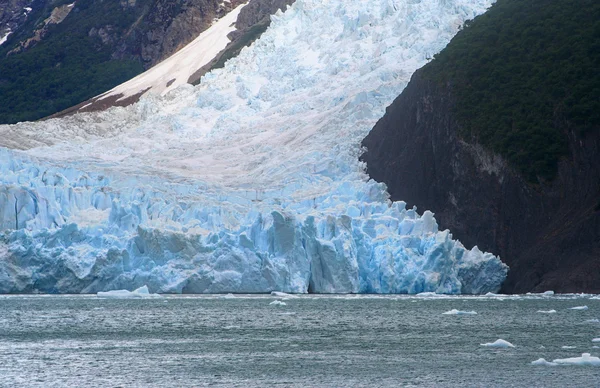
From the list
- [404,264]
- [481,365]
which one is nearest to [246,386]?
[481,365]

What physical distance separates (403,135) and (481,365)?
34.4 m

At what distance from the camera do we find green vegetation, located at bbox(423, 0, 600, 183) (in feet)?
167

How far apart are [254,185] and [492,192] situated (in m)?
13.6

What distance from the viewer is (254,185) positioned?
56844mm

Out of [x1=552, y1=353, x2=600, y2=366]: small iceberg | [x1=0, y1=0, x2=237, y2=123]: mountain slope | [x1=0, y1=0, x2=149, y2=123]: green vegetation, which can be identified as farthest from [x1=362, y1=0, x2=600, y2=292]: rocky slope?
[x1=0, y1=0, x2=149, y2=123]: green vegetation

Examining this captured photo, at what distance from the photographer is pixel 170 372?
24266 mm

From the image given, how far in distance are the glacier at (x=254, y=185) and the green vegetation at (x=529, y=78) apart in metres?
5.30

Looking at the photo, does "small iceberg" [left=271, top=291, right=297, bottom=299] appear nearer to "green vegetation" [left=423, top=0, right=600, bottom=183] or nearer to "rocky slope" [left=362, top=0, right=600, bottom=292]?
"rocky slope" [left=362, top=0, right=600, bottom=292]

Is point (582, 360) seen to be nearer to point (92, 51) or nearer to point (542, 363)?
point (542, 363)

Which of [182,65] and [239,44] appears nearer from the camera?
[239,44]

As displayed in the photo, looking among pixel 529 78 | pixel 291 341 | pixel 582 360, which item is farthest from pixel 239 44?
pixel 582 360

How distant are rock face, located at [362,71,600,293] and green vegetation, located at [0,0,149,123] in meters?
54.6

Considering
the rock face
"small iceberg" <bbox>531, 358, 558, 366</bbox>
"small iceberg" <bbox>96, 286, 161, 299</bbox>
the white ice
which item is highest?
the white ice

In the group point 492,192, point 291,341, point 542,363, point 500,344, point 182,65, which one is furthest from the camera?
point 182,65
